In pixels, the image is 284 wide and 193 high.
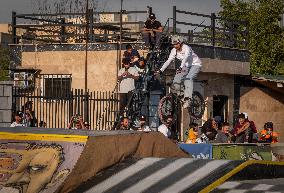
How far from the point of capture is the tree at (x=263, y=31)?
129 feet

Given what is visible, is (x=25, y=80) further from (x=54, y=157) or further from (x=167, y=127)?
(x=54, y=157)

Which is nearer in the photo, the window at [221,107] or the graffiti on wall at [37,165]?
the graffiti on wall at [37,165]

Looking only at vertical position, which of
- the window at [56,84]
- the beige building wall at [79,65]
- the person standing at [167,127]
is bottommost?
the person standing at [167,127]

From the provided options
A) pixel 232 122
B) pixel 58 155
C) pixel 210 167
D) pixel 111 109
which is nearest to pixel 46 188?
pixel 58 155

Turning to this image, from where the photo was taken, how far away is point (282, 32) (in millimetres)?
39594

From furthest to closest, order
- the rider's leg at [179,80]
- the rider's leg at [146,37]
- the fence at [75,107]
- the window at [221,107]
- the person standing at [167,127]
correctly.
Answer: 1. the window at [221,107]
2. the fence at [75,107]
3. the rider's leg at [146,37]
4. the person standing at [167,127]
5. the rider's leg at [179,80]

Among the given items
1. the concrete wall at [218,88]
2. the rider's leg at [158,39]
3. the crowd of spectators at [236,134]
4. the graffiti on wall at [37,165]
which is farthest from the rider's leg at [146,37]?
the graffiti on wall at [37,165]

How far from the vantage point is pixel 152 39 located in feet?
74.6

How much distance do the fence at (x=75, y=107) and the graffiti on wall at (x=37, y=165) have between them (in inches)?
633

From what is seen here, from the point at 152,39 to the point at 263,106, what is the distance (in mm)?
10546

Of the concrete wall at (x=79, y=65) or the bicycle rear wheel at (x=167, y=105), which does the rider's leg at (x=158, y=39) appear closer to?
the concrete wall at (x=79, y=65)

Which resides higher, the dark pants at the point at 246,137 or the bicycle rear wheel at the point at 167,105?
the bicycle rear wheel at the point at 167,105

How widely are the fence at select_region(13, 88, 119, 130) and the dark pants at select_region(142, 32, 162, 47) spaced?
218 cm

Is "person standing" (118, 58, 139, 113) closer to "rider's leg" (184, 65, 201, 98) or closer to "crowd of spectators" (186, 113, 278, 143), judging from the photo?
"crowd of spectators" (186, 113, 278, 143)
